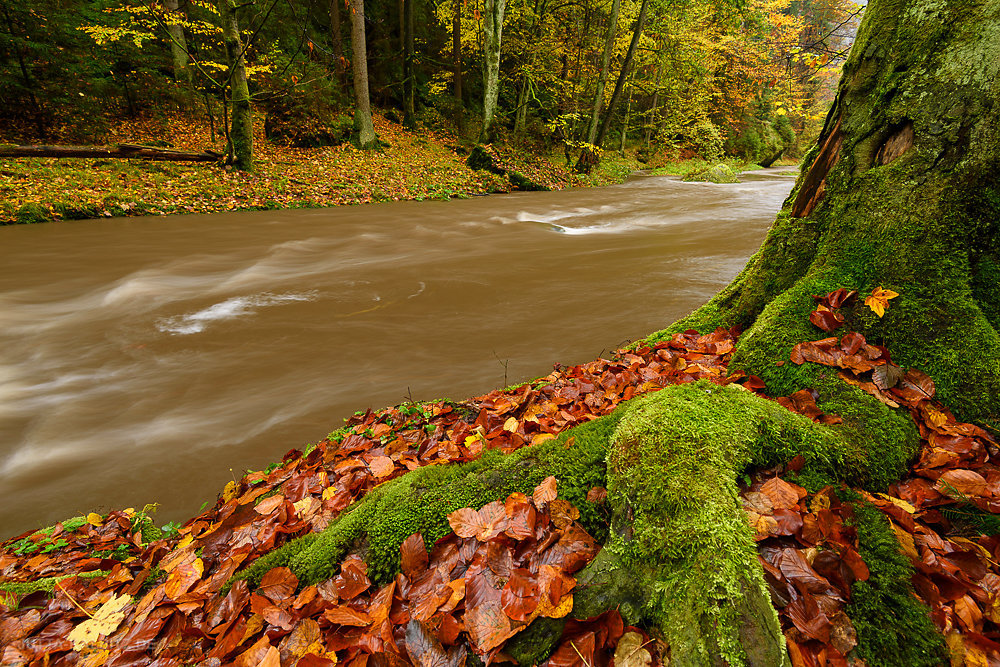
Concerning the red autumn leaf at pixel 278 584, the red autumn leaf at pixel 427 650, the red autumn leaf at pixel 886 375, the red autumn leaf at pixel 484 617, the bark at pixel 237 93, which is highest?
the bark at pixel 237 93

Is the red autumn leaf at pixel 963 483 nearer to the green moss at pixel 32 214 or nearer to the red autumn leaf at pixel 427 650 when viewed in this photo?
the red autumn leaf at pixel 427 650

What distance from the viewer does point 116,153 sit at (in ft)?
38.2

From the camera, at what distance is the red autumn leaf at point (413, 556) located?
167cm

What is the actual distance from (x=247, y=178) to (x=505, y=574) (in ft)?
47.0

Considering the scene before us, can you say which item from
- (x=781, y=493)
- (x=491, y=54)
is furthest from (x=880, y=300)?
(x=491, y=54)

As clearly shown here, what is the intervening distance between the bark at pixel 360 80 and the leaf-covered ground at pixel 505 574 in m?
16.5

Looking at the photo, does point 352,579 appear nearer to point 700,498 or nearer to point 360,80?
point 700,498

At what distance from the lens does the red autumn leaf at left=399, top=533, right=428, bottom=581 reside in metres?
1.67

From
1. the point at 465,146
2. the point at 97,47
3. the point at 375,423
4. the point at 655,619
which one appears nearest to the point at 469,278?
the point at 375,423

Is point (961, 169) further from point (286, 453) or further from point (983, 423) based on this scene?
point (286, 453)

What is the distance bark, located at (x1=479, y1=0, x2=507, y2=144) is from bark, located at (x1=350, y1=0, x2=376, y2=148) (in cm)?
426

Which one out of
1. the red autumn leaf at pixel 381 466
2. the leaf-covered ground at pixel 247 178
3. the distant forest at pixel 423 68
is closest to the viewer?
the red autumn leaf at pixel 381 466

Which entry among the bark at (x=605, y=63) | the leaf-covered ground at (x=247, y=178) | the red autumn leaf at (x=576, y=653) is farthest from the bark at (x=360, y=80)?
the red autumn leaf at (x=576, y=653)

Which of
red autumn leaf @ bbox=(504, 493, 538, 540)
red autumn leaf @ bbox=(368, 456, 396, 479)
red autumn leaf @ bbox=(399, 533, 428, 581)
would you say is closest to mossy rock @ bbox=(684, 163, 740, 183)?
red autumn leaf @ bbox=(368, 456, 396, 479)
